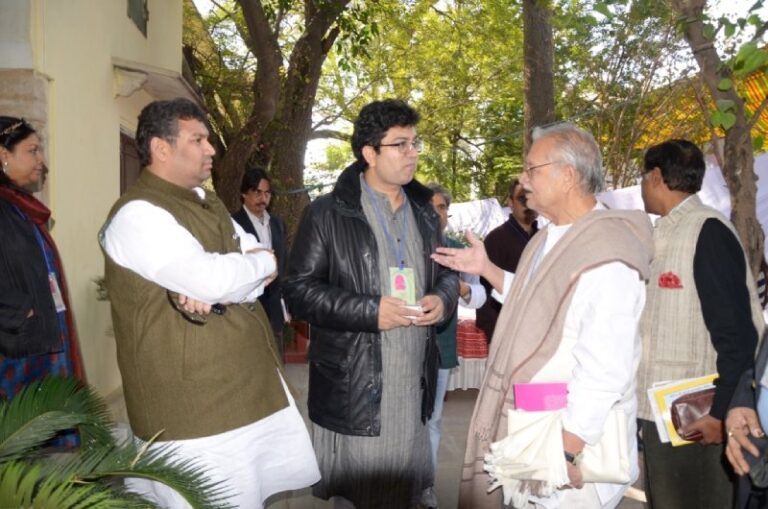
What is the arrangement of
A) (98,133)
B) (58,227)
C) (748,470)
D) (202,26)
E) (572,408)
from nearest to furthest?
(572,408), (748,470), (58,227), (98,133), (202,26)

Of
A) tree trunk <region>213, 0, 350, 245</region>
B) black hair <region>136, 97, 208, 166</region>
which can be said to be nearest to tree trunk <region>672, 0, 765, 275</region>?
black hair <region>136, 97, 208, 166</region>

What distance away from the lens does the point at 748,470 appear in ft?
8.73

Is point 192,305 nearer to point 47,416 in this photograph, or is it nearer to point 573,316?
point 47,416

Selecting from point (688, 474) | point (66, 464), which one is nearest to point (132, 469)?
point (66, 464)

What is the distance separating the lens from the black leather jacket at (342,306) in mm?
3354

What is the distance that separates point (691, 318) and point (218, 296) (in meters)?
1.92

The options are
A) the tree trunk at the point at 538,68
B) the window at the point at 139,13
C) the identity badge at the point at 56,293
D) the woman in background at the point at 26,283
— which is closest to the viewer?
the woman in background at the point at 26,283

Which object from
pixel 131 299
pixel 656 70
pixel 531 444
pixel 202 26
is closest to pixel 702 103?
pixel 531 444

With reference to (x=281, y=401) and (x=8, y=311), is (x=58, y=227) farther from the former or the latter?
(x=281, y=401)

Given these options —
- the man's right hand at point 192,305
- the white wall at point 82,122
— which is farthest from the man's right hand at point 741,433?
the white wall at point 82,122

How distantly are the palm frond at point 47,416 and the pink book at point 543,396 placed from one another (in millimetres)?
1401

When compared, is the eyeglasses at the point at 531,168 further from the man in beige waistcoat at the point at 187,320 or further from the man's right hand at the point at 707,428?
the man's right hand at the point at 707,428

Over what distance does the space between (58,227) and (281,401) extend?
3.73 meters

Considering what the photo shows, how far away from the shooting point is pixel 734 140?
13.6ft
